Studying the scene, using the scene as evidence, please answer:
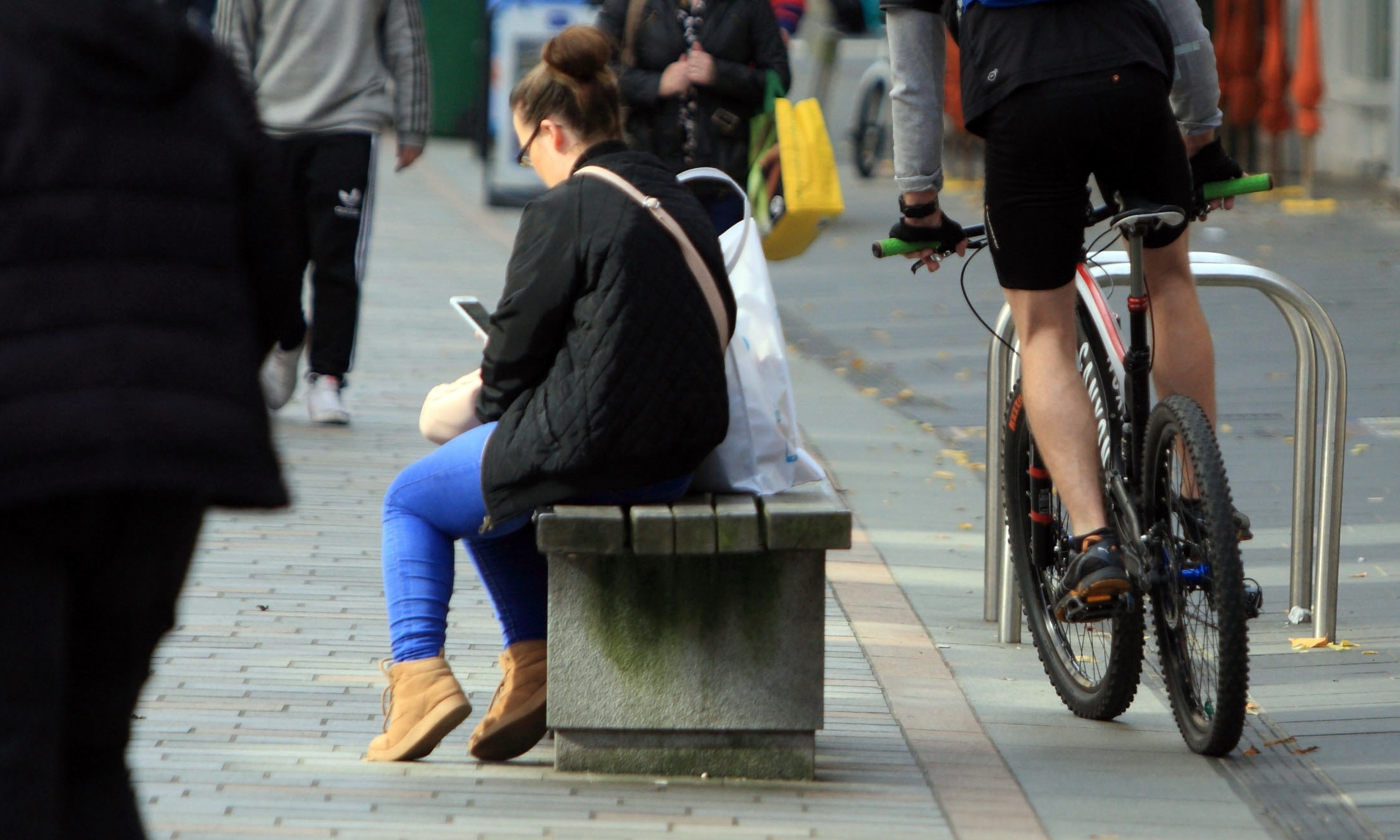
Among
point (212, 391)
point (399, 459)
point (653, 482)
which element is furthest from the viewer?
point (399, 459)

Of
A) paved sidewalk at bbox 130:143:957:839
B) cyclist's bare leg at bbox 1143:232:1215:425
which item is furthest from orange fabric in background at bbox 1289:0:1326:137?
cyclist's bare leg at bbox 1143:232:1215:425

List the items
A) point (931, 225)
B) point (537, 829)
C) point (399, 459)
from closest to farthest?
point (537, 829) < point (931, 225) < point (399, 459)

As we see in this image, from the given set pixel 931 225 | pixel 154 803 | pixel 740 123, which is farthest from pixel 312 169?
pixel 154 803

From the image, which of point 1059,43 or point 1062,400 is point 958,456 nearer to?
point 1062,400

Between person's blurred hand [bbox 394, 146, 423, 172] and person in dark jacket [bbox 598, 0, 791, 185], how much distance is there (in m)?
0.81

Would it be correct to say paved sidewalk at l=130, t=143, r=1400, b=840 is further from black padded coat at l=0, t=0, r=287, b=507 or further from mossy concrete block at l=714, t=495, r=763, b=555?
black padded coat at l=0, t=0, r=287, b=507

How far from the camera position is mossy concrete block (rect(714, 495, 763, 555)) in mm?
3701

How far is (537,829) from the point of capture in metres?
3.49

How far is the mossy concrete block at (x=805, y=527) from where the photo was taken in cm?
371

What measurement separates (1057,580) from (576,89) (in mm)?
1475

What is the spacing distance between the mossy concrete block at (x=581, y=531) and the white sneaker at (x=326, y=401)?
13.4ft

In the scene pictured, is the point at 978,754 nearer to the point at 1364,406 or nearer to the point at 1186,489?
the point at 1186,489

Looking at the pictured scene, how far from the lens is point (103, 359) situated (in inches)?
96.0

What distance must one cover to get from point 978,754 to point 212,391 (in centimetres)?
200
